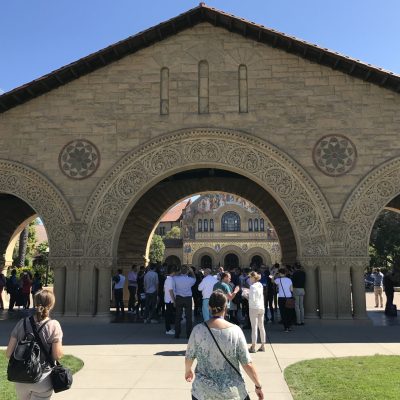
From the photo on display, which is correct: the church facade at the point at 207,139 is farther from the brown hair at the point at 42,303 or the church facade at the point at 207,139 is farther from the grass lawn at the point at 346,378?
the brown hair at the point at 42,303

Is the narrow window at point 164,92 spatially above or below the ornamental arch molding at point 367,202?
above

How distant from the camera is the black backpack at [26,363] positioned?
3.54 meters

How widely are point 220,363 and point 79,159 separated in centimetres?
1021

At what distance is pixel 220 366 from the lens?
3.42 m

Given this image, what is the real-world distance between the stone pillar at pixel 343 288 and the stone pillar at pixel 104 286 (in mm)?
6310

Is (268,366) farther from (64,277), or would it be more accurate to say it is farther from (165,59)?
(165,59)

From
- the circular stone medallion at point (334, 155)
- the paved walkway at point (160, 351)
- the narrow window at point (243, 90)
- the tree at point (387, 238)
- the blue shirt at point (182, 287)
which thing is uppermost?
the narrow window at point (243, 90)

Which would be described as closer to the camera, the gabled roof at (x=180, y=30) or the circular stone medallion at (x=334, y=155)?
the circular stone medallion at (x=334, y=155)

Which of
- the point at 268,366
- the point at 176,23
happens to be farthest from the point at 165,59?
the point at 268,366

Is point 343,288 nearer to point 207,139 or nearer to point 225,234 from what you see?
→ point 207,139

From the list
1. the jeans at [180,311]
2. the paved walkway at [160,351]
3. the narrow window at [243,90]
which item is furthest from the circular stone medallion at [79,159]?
the jeans at [180,311]

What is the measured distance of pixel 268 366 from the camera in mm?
6891

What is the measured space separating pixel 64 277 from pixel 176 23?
8181 mm

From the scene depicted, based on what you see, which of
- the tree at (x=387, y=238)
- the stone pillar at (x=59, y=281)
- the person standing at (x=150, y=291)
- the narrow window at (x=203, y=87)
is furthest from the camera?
the tree at (x=387, y=238)
